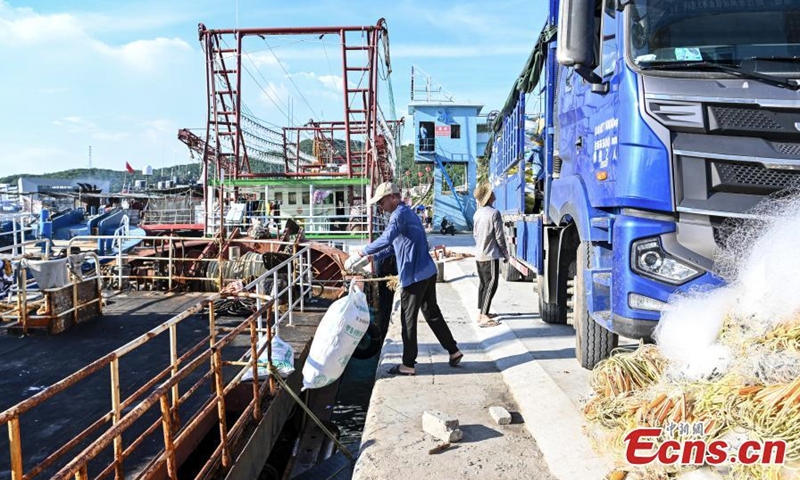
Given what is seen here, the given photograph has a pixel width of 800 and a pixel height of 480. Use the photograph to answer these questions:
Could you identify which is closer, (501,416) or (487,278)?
(501,416)

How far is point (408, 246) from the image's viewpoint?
483 centimetres

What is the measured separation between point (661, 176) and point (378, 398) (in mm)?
2734

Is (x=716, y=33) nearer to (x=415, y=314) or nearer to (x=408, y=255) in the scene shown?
(x=408, y=255)

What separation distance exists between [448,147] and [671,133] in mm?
27681

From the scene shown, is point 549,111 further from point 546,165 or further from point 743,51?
point 743,51

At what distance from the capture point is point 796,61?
3.19 meters

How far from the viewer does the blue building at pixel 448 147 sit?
2995cm

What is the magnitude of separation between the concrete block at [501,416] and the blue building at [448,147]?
25951mm

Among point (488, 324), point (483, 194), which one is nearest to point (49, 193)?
point (483, 194)

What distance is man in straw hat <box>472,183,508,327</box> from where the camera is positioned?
6.36 m

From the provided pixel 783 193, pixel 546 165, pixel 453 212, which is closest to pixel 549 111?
pixel 546 165

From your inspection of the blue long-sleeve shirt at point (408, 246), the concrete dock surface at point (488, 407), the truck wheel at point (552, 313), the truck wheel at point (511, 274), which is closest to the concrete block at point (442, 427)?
the concrete dock surface at point (488, 407)

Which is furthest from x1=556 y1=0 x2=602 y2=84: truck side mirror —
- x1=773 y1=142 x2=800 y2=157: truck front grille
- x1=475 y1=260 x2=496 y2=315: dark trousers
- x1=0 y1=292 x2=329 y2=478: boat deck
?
x1=0 y1=292 x2=329 y2=478: boat deck

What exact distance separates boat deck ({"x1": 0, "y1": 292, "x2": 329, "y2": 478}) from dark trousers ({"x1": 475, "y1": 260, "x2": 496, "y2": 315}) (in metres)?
2.21
